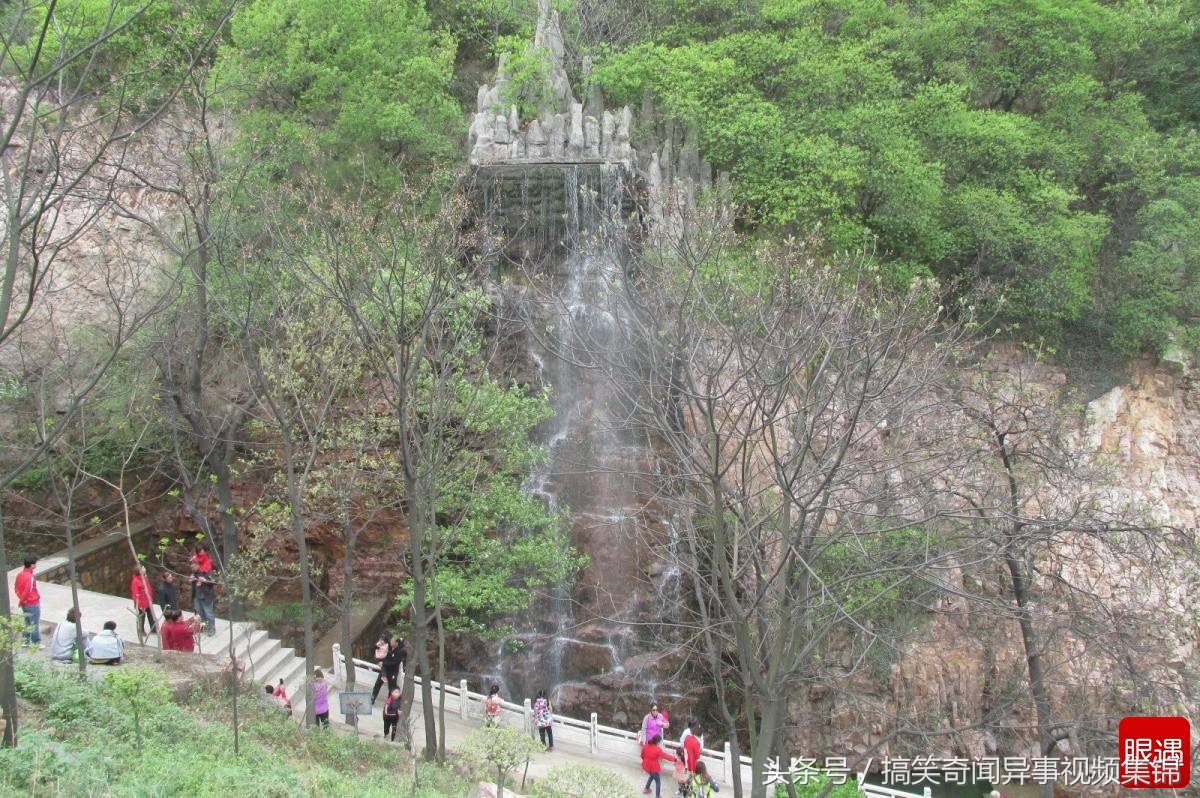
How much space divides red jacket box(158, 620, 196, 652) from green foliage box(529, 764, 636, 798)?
6307mm

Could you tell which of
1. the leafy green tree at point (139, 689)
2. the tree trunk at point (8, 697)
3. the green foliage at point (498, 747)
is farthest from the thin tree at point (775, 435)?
the tree trunk at point (8, 697)

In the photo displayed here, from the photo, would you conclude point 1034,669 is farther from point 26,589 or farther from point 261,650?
point 26,589

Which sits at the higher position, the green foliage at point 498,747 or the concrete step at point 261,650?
the green foliage at point 498,747

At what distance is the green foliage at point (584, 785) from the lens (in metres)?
9.54

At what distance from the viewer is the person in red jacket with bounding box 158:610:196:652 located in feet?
41.3

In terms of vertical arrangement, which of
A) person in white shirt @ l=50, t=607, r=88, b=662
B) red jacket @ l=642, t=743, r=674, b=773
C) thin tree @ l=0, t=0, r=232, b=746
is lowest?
red jacket @ l=642, t=743, r=674, b=773

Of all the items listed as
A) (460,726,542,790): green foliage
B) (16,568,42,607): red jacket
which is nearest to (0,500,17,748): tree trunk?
(16,568,42,607): red jacket

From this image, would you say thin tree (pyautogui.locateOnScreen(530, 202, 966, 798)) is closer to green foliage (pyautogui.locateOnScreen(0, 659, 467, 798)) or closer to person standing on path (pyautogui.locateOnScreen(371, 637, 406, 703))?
green foliage (pyautogui.locateOnScreen(0, 659, 467, 798))

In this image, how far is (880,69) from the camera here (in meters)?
20.6

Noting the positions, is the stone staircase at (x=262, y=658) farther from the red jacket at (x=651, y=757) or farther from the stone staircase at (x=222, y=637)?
the red jacket at (x=651, y=757)

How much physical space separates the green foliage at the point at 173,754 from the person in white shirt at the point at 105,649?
64cm

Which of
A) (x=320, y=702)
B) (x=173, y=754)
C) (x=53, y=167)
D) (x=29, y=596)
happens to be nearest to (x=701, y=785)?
(x=320, y=702)

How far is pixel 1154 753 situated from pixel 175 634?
1428 centimetres

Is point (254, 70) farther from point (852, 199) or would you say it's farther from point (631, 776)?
point (631, 776)
